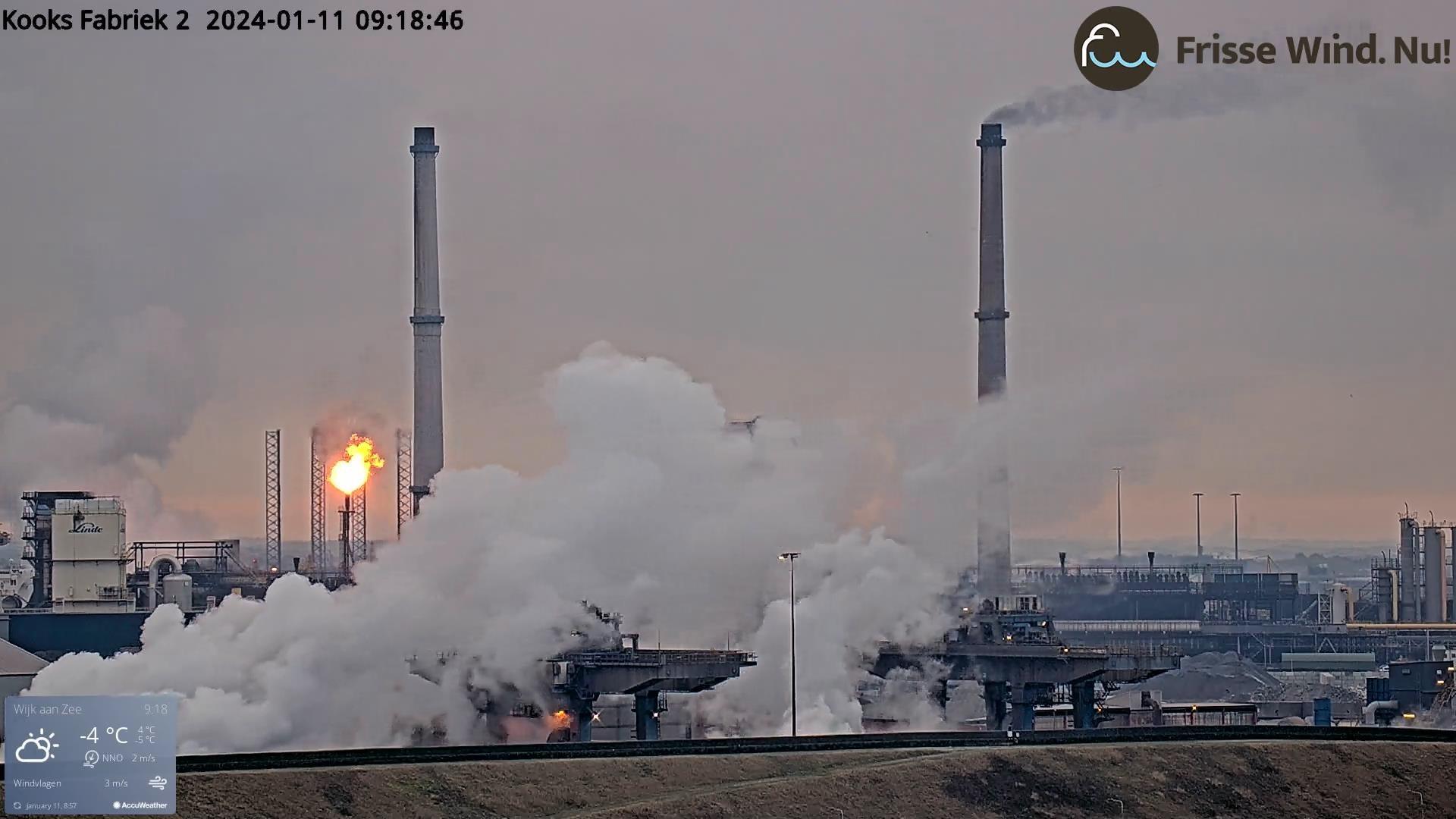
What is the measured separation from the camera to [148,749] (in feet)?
234

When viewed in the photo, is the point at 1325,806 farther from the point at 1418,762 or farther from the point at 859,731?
the point at 859,731

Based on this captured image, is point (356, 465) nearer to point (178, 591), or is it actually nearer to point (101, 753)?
point (178, 591)

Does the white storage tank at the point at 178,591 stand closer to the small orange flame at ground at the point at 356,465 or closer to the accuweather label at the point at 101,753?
the small orange flame at ground at the point at 356,465

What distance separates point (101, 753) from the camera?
71.4 metres

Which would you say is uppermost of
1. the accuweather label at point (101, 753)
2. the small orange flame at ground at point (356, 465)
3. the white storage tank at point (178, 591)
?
the small orange flame at ground at point (356, 465)

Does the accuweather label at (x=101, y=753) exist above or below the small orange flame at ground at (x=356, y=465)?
below

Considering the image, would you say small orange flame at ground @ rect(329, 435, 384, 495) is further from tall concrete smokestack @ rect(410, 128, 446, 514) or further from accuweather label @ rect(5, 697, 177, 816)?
accuweather label @ rect(5, 697, 177, 816)

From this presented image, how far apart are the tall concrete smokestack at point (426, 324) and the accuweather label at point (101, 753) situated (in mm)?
82472

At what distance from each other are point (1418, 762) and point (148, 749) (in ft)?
223

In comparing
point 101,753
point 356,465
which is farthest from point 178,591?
point 101,753

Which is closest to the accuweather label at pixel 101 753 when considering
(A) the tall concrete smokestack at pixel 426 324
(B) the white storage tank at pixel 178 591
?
(A) the tall concrete smokestack at pixel 426 324

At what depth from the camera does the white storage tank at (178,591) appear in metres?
168

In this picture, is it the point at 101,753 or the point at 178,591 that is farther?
the point at 178,591

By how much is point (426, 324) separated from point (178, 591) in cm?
3056
